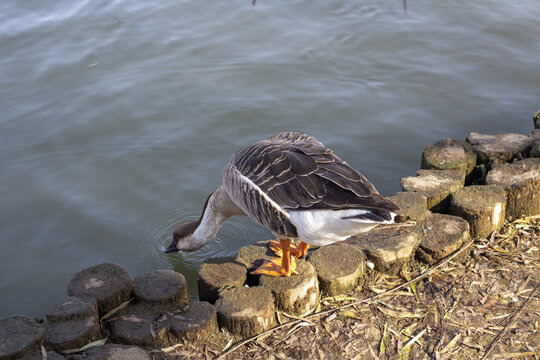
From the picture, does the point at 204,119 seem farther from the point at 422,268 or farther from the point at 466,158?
the point at 422,268

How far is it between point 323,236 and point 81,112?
14.7ft

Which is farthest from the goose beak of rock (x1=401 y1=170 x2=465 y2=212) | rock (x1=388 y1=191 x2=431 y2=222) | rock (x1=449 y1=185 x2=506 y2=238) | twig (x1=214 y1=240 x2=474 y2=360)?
rock (x1=449 y1=185 x2=506 y2=238)

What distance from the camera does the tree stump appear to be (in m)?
3.21

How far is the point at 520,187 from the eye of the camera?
14.9ft

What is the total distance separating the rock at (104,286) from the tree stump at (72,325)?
133mm

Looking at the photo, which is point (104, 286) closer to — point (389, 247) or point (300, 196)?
point (300, 196)

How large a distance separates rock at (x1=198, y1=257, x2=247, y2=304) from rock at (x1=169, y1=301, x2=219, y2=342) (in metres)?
0.24

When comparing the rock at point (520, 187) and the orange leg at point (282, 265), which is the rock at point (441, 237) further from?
the orange leg at point (282, 265)

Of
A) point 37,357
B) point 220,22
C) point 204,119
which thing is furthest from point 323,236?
point 220,22

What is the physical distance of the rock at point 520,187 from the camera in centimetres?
457

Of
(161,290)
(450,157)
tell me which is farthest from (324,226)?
(450,157)

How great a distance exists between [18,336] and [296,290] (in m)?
1.66

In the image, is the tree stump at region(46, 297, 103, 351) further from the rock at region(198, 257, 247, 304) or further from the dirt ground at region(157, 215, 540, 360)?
the rock at region(198, 257, 247, 304)

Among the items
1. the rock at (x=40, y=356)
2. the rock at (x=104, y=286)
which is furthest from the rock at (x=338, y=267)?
the rock at (x=40, y=356)
